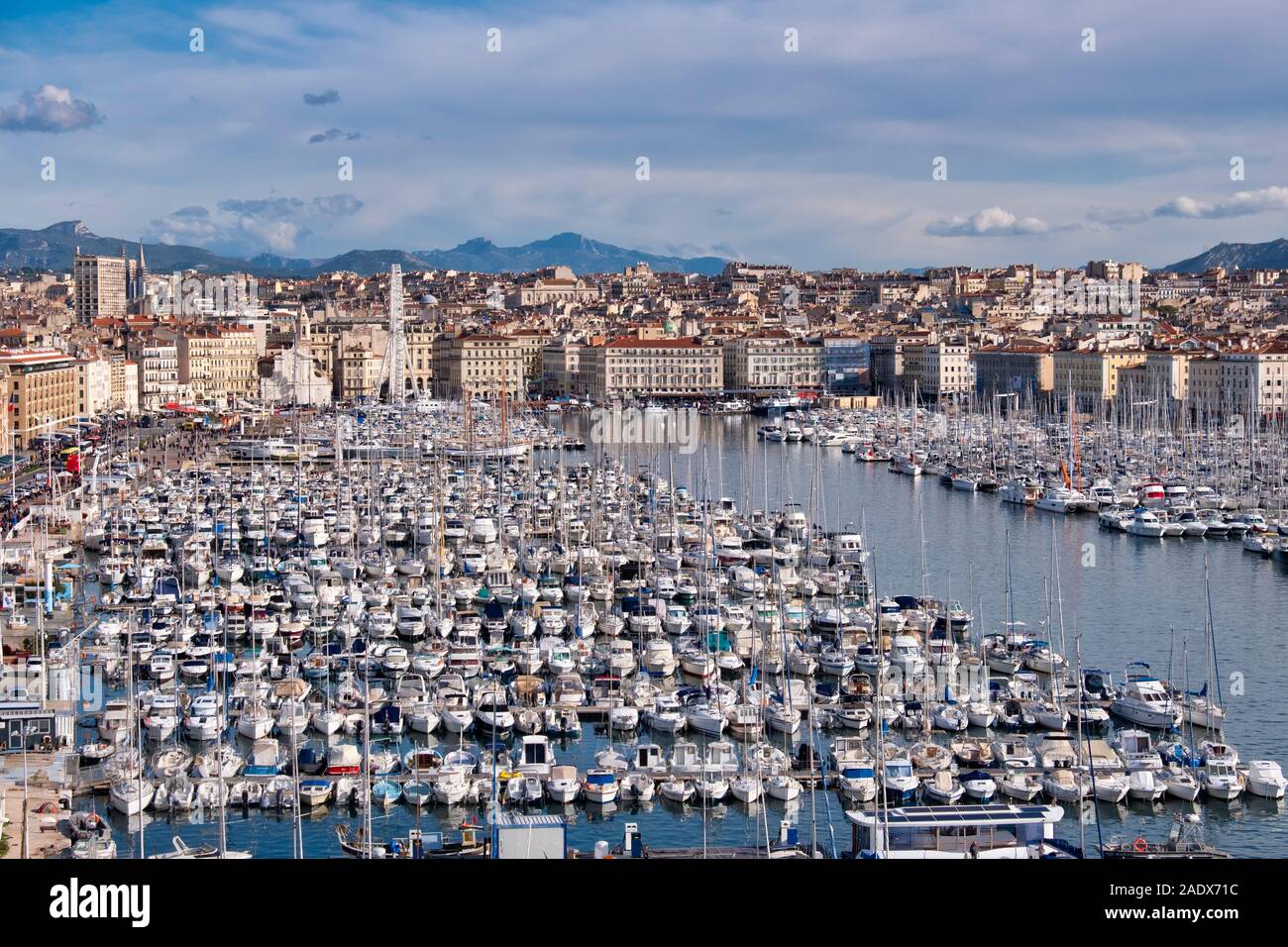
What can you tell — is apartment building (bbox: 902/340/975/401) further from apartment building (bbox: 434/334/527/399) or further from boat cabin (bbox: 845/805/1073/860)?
boat cabin (bbox: 845/805/1073/860)

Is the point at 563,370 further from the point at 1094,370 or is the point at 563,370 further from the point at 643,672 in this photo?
the point at 643,672

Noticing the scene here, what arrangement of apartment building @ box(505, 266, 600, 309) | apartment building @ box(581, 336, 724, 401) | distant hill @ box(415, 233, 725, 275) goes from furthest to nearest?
distant hill @ box(415, 233, 725, 275), apartment building @ box(505, 266, 600, 309), apartment building @ box(581, 336, 724, 401)

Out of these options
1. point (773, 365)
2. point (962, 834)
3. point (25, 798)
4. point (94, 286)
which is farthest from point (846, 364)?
point (962, 834)

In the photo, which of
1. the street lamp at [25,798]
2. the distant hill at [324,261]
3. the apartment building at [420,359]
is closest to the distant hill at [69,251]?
the distant hill at [324,261]

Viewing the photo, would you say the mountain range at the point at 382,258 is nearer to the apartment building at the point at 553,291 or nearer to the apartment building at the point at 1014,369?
the apartment building at the point at 553,291

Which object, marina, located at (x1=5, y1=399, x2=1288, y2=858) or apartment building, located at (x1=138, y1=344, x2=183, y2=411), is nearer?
marina, located at (x1=5, y1=399, x2=1288, y2=858)

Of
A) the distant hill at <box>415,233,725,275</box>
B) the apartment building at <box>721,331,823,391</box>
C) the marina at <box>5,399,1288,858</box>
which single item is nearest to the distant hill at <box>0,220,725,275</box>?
the distant hill at <box>415,233,725,275</box>
